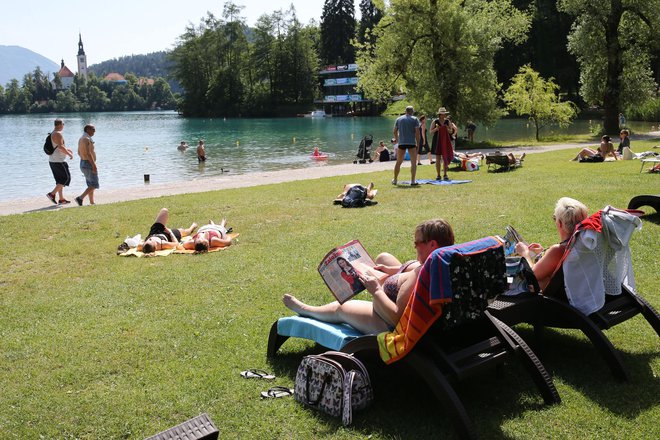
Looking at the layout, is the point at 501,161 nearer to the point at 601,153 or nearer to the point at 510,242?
the point at 601,153

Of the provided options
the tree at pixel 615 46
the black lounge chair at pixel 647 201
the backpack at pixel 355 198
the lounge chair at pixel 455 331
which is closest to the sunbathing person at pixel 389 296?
the lounge chair at pixel 455 331

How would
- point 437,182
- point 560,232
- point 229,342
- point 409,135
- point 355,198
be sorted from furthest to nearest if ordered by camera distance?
point 437,182 → point 409,135 → point 355,198 → point 229,342 → point 560,232

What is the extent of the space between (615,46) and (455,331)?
30988 mm

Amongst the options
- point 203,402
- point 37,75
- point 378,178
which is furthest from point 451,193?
point 37,75

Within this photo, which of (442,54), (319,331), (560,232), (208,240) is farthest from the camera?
(442,54)

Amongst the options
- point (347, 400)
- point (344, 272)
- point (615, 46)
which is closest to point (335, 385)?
point (347, 400)

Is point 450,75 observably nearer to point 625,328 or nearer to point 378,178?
point 378,178

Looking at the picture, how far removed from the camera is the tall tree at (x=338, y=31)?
10012 cm

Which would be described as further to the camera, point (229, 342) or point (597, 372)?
Answer: point (229, 342)

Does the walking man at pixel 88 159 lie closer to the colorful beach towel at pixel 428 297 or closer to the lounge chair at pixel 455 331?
the lounge chair at pixel 455 331

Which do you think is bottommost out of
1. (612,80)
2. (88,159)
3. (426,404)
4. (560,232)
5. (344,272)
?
(426,404)

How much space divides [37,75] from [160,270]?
183m

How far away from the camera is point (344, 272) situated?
14.5ft

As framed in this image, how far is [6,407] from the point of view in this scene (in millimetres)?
4266
